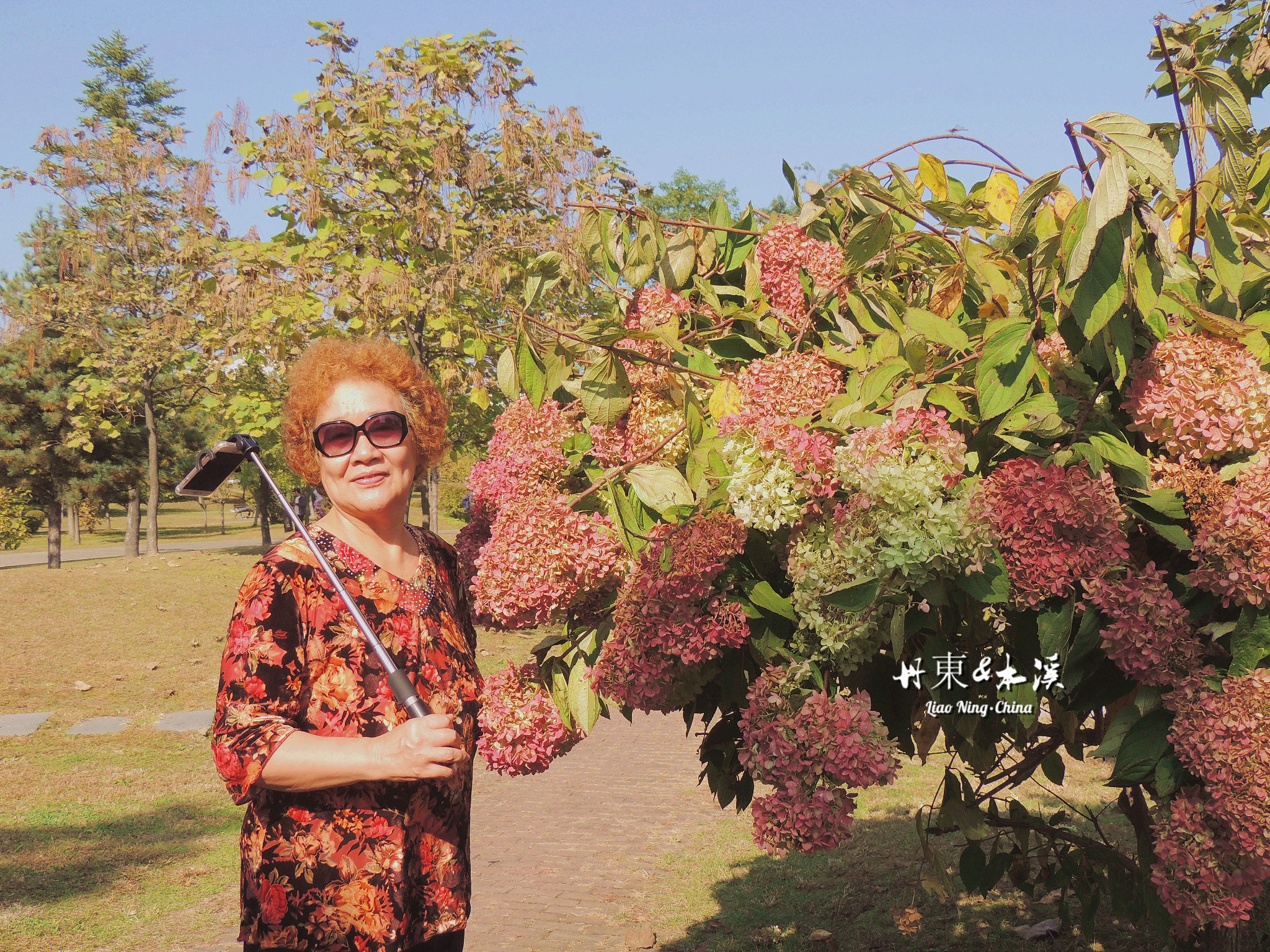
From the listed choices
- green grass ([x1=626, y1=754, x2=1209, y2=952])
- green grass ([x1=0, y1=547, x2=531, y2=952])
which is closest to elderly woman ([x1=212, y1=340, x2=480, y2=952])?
green grass ([x1=626, y1=754, x2=1209, y2=952])

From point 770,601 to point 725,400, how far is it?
419 mm

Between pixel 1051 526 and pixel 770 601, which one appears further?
pixel 770 601

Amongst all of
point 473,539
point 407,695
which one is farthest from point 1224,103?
point 407,695

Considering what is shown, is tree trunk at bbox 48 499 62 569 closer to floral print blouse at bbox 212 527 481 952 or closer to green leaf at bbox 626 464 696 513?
floral print blouse at bbox 212 527 481 952

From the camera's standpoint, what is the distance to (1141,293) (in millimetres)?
1535

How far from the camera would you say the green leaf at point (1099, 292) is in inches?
59.2

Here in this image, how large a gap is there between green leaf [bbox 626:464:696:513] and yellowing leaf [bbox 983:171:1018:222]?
97 centimetres

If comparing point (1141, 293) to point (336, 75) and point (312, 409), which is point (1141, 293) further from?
point (336, 75)

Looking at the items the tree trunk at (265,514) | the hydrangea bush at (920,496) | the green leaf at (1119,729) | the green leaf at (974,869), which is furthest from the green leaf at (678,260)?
the tree trunk at (265,514)

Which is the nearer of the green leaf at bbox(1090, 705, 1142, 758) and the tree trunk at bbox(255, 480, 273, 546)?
the green leaf at bbox(1090, 705, 1142, 758)

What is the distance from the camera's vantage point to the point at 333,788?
205 centimetres

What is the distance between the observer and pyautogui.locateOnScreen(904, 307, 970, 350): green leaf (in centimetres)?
184

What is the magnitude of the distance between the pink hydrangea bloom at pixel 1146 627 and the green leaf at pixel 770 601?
1.62 ft

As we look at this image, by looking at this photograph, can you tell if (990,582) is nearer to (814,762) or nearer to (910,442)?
(910,442)
